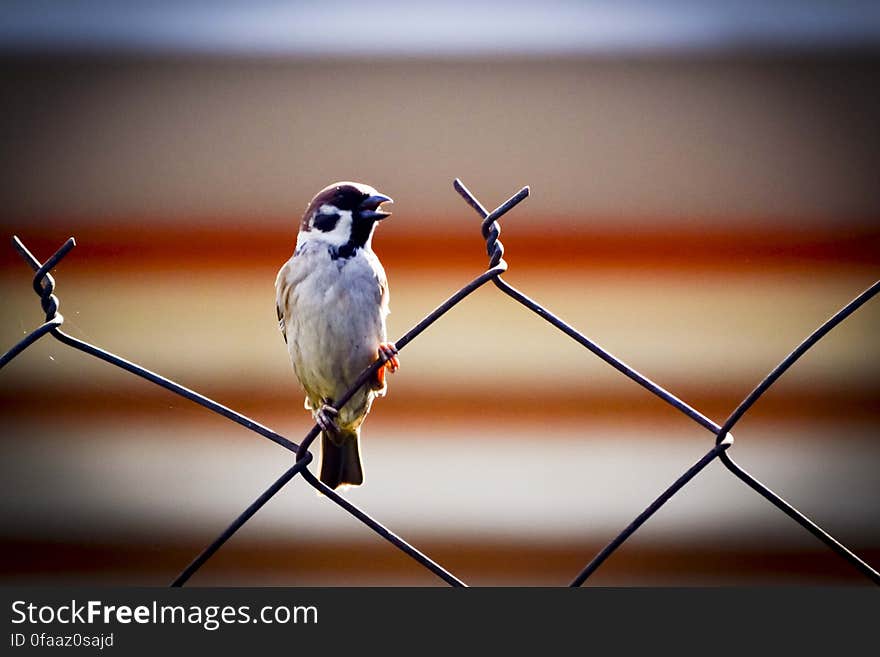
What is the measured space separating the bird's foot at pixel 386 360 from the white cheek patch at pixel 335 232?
11.8 inches

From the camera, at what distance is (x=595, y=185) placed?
350 cm

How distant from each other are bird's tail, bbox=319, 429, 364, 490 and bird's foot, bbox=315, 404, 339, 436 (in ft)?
0.07

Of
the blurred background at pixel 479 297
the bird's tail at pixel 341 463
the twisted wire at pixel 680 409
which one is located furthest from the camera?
the blurred background at pixel 479 297

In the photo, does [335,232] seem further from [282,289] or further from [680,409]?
[680,409]

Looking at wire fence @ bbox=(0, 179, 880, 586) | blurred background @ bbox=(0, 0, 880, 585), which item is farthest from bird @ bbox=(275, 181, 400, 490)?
blurred background @ bbox=(0, 0, 880, 585)

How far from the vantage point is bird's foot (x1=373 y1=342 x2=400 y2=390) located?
3.65ft

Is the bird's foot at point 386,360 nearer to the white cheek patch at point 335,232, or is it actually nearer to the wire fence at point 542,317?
the wire fence at point 542,317

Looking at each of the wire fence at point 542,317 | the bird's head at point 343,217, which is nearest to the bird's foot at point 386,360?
the wire fence at point 542,317

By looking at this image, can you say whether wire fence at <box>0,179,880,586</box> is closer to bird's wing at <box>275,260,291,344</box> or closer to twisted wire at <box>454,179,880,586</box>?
twisted wire at <box>454,179,880,586</box>

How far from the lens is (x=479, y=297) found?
137 inches

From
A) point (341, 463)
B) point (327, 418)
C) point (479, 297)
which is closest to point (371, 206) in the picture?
point (327, 418)

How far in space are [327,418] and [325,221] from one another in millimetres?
548

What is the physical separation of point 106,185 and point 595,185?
6.34ft

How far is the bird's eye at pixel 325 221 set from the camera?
189cm
